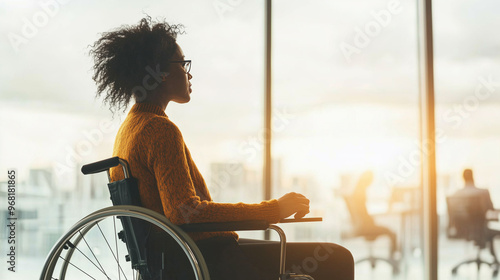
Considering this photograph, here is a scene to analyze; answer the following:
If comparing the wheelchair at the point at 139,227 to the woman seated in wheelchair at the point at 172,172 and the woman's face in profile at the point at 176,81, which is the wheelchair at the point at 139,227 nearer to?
the woman seated in wheelchair at the point at 172,172

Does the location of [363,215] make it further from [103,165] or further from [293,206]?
[103,165]

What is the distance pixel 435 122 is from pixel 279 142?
935mm

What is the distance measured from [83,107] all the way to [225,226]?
1551mm

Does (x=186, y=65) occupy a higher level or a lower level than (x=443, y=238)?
higher

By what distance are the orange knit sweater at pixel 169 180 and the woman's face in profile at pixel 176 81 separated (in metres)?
0.16

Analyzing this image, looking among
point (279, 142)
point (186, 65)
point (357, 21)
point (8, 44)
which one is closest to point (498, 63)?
point (357, 21)

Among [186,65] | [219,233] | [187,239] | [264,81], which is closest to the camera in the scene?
[187,239]

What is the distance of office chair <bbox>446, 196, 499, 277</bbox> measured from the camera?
2779mm

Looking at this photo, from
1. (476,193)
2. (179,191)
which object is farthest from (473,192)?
(179,191)

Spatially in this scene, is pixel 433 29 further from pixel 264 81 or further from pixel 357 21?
pixel 264 81

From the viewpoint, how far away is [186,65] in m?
1.52

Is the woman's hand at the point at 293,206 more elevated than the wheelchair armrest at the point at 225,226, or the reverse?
the woman's hand at the point at 293,206

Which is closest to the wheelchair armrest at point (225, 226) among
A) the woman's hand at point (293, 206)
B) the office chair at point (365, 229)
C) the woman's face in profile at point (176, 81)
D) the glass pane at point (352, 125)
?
the woman's hand at point (293, 206)

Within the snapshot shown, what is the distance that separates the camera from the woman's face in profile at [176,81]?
1.45 meters
